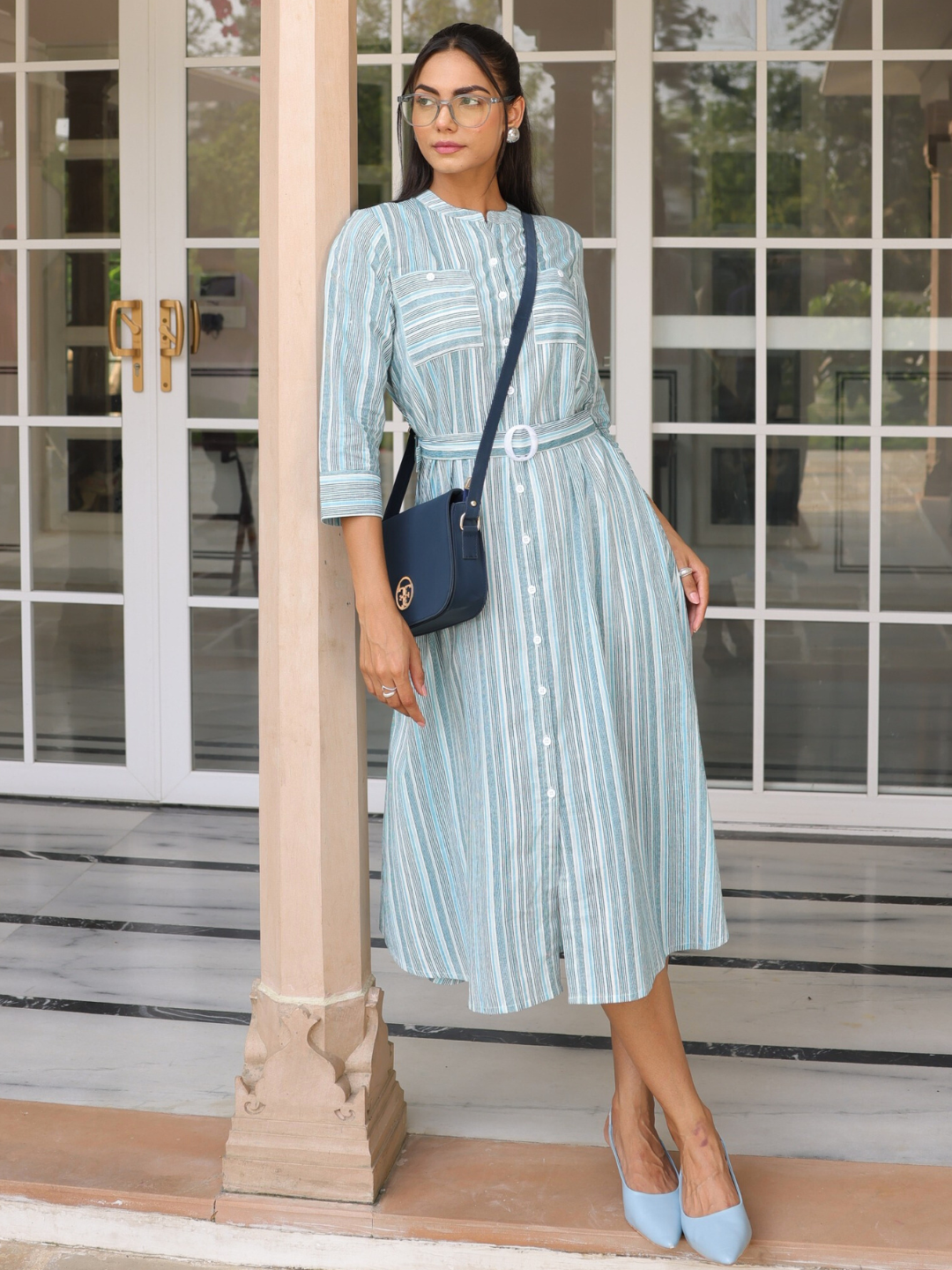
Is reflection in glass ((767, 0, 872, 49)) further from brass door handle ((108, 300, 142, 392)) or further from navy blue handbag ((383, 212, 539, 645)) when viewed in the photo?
navy blue handbag ((383, 212, 539, 645))

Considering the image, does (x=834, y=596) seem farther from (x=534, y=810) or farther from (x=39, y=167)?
(x=39, y=167)

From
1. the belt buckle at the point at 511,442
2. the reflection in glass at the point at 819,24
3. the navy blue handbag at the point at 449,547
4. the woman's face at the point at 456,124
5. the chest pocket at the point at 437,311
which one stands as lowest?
the navy blue handbag at the point at 449,547

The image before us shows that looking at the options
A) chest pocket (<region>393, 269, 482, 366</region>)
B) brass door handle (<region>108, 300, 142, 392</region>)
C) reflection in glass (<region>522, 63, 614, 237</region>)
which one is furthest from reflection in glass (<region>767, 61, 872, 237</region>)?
chest pocket (<region>393, 269, 482, 366</region>)

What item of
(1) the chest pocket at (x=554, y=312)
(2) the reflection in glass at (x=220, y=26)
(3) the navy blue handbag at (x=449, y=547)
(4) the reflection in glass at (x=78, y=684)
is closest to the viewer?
(3) the navy blue handbag at (x=449, y=547)

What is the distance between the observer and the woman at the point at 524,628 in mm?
1663

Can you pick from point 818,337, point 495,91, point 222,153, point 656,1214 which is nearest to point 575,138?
point 818,337

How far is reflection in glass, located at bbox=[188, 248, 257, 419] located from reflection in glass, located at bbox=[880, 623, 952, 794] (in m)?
1.71

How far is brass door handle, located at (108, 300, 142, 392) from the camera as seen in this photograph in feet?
11.6

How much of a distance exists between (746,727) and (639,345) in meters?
0.99

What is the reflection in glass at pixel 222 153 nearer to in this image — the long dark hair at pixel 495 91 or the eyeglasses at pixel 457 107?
the long dark hair at pixel 495 91

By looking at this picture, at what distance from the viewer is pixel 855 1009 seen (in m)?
2.45

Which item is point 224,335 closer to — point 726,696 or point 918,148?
point 726,696

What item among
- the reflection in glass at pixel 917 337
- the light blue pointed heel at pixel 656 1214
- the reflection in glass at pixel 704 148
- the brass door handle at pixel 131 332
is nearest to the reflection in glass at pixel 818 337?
the reflection in glass at pixel 917 337

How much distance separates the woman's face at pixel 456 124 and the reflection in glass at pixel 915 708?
2144 millimetres
